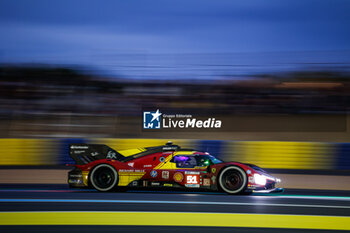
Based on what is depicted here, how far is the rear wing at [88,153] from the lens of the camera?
8094 mm

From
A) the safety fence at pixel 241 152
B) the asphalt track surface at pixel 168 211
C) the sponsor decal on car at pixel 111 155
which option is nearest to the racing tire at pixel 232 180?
the asphalt track surface at pixel 168 211

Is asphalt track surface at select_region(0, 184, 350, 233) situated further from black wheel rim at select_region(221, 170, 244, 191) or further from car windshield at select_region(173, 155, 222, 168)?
car windshield at select_region(173, 155, 222, 168)

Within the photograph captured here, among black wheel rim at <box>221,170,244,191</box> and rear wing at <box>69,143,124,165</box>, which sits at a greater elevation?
rear wing at <box>69,143,124,165</box>

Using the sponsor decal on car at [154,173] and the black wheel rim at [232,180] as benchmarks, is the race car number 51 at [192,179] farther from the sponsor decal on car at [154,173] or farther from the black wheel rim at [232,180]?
the sponsor decal on car at [154,173]

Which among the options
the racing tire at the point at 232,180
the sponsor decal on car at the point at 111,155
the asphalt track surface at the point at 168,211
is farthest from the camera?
the sponsor decal on car at the point at 111,155

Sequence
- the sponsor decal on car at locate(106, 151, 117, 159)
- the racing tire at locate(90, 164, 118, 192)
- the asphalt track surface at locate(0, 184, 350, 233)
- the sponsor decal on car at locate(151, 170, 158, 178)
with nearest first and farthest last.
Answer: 1. the asphalt track surface at locate(0, 184, 350, 233)
2. the sponsor decal on car at locate(151, 170, 158, 178)
3. the racing tire at locate(90, 164, 118, 192)
4. the sponsor decal on car at locate(106, 151, 117, 159)

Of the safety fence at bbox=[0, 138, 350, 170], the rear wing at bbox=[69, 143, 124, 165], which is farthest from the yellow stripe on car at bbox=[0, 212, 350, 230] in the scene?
the safety fence at bbox=[0, 138, 350, 170]

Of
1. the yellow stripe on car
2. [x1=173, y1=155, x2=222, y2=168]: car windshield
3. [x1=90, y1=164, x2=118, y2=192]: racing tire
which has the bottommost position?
the yellow stripe on car

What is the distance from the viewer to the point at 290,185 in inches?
385

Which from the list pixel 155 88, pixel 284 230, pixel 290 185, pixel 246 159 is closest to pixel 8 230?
pixel 284 230

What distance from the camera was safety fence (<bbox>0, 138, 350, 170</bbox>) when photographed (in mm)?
11641

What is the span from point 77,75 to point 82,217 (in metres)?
11.5

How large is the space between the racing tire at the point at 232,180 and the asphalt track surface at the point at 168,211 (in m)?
0.15

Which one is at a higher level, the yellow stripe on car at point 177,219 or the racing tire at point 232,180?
the racing tire at point 232,180
